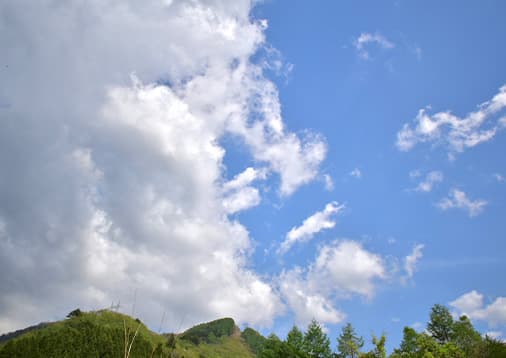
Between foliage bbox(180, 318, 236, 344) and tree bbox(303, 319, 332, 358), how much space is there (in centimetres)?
11498

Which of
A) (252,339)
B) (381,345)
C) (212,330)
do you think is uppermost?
(212,330)

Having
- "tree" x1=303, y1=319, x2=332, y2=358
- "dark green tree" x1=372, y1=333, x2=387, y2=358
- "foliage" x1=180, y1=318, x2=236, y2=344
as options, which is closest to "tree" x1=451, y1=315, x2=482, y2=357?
"tree" x1=303, y1=319, x2=332, y2=358

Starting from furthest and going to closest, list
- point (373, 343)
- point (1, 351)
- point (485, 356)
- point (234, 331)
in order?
point (234, 331) < point (1, 351) < point (485, 356) < point (373, 343)

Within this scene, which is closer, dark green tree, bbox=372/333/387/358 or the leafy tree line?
dark green tree, bbox=372/333/387/358

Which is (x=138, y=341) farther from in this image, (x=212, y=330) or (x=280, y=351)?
(x=212, y=330)

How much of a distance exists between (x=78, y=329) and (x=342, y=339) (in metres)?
53.4

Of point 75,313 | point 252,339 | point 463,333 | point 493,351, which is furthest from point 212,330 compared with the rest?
point 493,351

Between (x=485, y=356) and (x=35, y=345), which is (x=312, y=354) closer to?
(x=485, y=356)

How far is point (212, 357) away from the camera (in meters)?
115

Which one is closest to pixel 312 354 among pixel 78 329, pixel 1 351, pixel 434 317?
pixel 434 317

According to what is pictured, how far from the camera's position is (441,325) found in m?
67.5

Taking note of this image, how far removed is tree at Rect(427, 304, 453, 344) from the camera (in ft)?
218

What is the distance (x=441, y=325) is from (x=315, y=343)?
23.8 m

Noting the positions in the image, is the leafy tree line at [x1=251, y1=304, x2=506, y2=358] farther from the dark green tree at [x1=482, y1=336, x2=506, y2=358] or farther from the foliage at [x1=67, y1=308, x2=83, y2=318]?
the foliage at [x1=67, y1=308, x2=83, y2=318]
